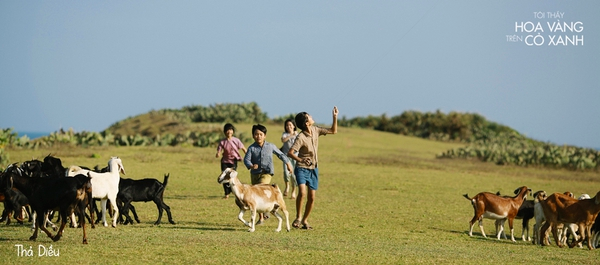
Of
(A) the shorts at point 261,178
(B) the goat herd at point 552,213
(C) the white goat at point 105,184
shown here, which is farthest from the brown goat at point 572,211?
(C) the white goat at point 105,184

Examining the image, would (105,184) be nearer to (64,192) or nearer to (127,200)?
(127,200)

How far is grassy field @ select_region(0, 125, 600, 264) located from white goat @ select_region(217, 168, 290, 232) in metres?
0.41

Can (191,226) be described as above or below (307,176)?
below

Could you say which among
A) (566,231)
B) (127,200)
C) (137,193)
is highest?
(137,193)

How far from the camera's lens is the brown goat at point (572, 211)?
1326 centimetres

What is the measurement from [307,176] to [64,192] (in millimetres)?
4651

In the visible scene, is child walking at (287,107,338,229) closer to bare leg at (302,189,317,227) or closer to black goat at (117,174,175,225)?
bare leg at (302,189,317,227)

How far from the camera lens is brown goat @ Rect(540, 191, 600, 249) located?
43.5ft

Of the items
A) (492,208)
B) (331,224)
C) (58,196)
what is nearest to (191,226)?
(331,224)

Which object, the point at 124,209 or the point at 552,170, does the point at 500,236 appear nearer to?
the point at 124,209

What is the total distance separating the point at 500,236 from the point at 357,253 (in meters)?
4.94

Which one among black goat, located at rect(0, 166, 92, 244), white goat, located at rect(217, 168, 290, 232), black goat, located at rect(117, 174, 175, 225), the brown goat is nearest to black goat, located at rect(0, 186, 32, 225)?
black goat, located at rect(0, 166, 92, 244)

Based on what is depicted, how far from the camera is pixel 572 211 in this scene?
1337cm

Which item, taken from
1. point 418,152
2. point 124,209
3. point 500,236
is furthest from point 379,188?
point 418,152
